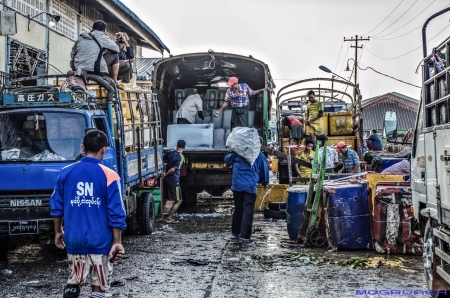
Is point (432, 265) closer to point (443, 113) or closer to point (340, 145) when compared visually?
point (443, 113)

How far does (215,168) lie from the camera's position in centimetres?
1459

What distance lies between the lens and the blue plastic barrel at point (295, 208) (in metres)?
10.1

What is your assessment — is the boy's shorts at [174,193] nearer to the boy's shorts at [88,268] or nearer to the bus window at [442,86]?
the bus window at [442,86]

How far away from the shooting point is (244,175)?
A: 10.5m

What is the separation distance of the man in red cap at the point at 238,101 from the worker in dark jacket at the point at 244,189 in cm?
444

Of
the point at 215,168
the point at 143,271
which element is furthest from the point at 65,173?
the point at 215,168

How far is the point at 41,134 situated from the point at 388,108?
170 ft

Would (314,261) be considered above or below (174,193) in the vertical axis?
below

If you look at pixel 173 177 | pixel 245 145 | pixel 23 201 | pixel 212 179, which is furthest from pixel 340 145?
pixel 23 201

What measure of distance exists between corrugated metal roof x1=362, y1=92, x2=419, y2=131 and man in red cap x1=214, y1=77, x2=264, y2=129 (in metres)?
43.0

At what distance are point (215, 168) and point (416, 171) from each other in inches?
321

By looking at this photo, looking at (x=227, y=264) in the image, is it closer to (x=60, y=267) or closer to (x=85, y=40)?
(x=60, y=267)

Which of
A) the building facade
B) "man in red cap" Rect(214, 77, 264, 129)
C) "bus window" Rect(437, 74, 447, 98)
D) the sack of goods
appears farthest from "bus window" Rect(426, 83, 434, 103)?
the building facade

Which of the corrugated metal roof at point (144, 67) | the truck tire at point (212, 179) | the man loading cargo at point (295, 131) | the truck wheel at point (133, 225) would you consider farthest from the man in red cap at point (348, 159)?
the corrugated metal roof at point (144, 67)
